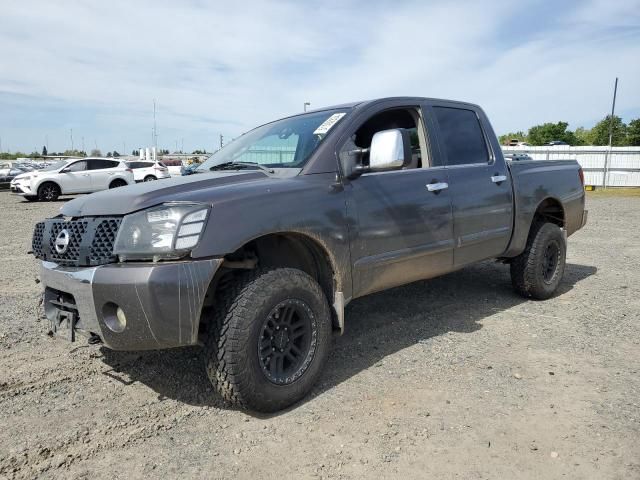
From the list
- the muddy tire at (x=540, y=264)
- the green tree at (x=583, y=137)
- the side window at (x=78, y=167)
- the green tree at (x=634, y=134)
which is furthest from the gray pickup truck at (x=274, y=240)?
the green tree at (x=583, y=137)

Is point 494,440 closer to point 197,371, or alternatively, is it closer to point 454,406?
point 454,406

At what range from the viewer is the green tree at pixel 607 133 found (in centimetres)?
5850

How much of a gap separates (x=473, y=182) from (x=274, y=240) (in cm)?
193

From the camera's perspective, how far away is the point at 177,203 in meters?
2.61

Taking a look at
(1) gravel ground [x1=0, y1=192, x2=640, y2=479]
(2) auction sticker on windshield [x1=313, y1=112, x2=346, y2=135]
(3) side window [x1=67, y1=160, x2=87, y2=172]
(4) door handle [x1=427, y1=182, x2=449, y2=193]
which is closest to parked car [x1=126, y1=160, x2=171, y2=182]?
(3) side window [x1=67, y1=160, x2=87, y2=172]

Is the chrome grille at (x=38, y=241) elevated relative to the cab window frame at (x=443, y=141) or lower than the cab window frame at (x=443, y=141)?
lower

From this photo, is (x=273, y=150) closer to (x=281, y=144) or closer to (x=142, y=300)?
(x=281, y=144)

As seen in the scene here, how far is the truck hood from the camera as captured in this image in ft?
8.73

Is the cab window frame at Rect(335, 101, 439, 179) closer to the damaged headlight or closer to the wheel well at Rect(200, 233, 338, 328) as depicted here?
the wheel well at Rect(200, 233, 338, 328)

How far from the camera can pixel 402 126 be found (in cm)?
418

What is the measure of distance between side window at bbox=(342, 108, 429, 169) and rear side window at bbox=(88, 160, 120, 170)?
58.4 feet

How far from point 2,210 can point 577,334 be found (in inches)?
621

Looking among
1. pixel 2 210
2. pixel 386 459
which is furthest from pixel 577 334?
pixel 2 210

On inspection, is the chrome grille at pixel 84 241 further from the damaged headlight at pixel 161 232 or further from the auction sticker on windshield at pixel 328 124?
the auction sticker on windshield at pixel 328 124
